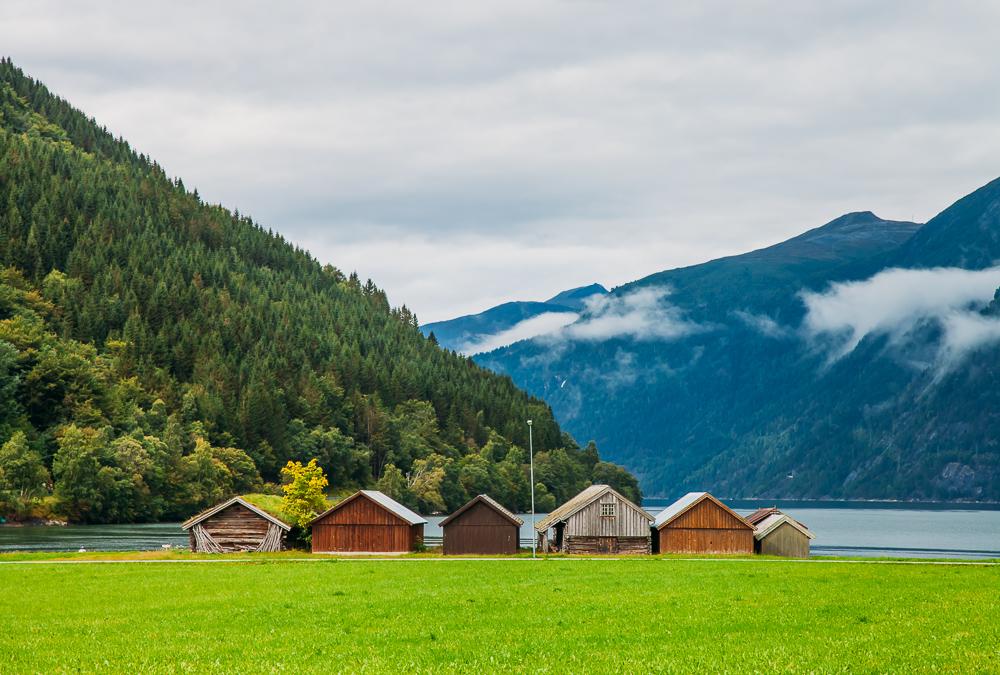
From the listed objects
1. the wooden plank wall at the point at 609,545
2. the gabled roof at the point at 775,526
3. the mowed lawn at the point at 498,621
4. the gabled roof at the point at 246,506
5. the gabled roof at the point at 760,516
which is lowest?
the mowed lawn at the point at 498,621

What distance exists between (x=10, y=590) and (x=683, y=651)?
38.2 m

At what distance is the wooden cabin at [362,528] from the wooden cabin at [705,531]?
79.7 feet

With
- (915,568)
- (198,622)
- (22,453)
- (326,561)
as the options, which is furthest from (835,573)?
(22,453)

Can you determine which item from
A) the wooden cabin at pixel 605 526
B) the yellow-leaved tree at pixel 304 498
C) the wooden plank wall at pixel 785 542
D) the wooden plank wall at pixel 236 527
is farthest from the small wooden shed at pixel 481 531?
the wooden plank wall at pixel 785 542

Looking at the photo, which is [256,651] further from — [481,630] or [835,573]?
[835,573]

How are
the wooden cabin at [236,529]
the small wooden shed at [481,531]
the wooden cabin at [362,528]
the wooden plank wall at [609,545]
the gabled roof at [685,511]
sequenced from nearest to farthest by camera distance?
the wooden cabin at [236,529], the wooden cabin at [362,528], the small wooden shed at [481,531], the gabled roof at [685,511], the wooden plank wall at [609,545]

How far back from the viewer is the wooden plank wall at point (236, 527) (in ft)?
362

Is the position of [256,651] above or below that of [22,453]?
below

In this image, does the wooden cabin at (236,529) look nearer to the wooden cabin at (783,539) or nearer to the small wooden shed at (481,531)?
the small wooden shed at (481,531)

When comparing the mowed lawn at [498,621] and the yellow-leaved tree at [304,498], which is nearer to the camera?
the mowed lawn at [498,621]

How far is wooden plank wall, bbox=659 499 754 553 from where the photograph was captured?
113438 mm

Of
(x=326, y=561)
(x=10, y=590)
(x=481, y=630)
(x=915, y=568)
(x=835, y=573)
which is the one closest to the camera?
(x=481, y=630)

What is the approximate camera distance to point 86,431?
181625mm

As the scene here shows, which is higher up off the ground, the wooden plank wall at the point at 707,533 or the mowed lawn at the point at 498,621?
Answer: the wooden plank wall at the point at 707,533
